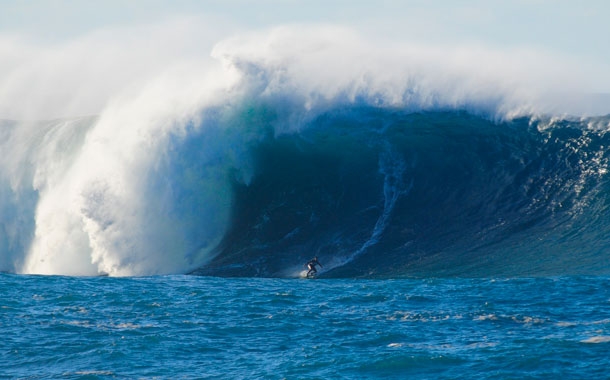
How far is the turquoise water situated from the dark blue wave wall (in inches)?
82.7

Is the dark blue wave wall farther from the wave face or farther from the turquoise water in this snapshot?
the turquoise water

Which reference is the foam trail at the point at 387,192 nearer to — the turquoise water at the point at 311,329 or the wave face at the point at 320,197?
the wave face at the point at 320,197

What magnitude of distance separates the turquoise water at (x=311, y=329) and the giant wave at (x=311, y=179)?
2461 millimetres

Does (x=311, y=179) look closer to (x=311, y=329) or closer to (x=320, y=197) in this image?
(x=320, y=197)

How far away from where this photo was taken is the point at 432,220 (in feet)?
68.8

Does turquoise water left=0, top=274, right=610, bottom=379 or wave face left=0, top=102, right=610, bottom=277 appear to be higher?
wave face left=0, top=102, right=610, bottom=277

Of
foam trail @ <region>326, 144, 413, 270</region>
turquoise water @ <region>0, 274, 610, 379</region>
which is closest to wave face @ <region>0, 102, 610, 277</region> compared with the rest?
foam trail @ <region>326, 144, 413, 270</region>

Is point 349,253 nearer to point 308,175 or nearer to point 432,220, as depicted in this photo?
point 432,220

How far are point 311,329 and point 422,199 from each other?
30.3 feet

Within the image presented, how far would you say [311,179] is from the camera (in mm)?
23266

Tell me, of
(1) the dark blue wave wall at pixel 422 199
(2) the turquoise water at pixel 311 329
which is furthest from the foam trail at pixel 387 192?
(2) the turquoise water at pixel 311 329

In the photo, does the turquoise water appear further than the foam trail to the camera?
No

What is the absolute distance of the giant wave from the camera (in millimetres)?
19969

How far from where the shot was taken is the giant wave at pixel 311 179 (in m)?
20.0
